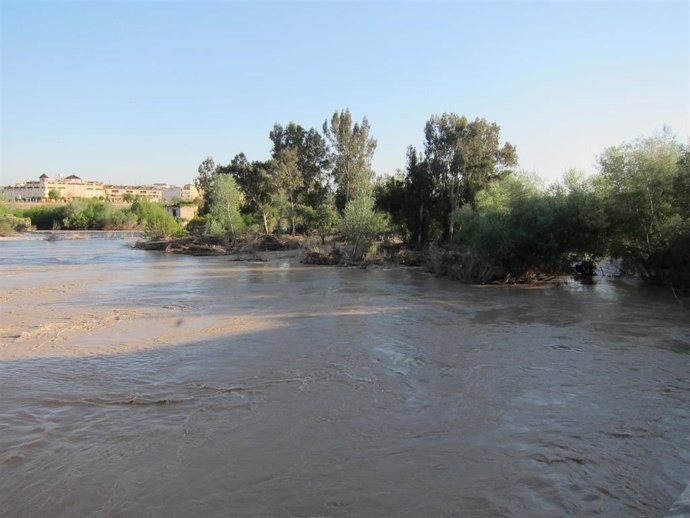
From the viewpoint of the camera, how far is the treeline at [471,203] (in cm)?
1886

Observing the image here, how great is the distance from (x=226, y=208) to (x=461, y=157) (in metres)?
23.0

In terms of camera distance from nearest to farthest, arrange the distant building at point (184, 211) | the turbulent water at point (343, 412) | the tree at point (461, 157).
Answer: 1. the turbulent water at point (343, 412)
2. the tree at point (461, 157)
3. the distant building at point (184, 211)

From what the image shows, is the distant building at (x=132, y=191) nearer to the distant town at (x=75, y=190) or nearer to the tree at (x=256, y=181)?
the distant town at (x=75, y=190)

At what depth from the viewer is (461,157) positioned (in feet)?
Result: 99.3

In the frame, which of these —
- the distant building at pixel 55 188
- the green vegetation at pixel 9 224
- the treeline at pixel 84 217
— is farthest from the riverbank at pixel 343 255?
the distant building at pixel 55 188

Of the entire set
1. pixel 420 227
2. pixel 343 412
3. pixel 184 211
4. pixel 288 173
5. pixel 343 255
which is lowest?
pixel 343 412

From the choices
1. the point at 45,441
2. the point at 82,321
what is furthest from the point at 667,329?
the point at 82,321

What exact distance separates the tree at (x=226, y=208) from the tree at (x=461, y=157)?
20291 mm

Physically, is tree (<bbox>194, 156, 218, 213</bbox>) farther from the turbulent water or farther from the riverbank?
the turbulent water

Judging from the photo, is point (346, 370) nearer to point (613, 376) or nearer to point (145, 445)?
point (145, 445)

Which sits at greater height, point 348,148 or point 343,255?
point 348,148

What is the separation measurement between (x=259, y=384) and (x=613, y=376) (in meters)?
6.16

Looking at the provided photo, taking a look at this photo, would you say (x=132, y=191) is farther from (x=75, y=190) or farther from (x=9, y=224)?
(x=9, y=224)

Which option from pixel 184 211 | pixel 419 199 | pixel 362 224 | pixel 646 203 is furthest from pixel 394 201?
pixel 184 211
